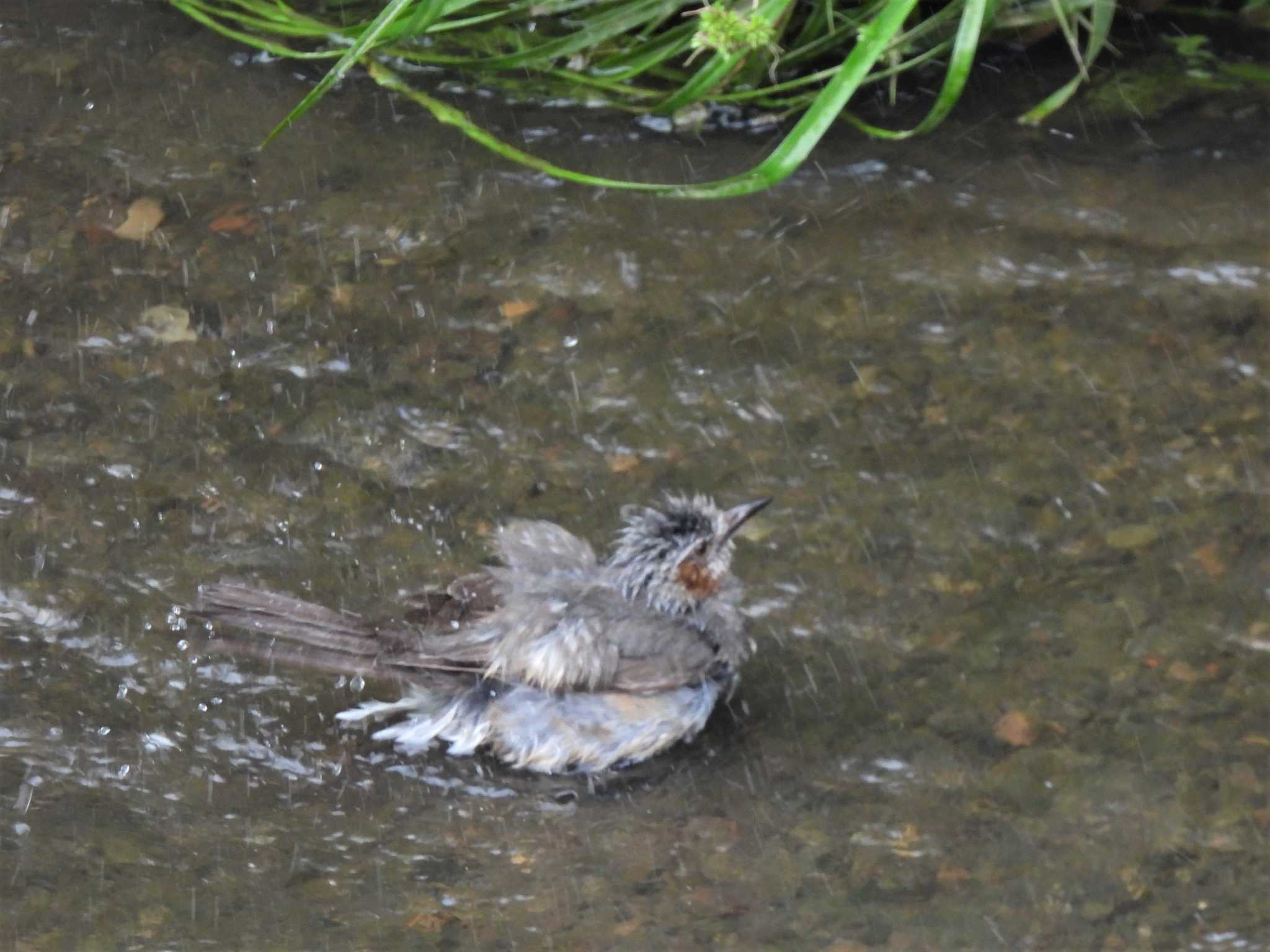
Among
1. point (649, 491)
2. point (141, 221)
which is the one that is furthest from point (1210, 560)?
point (141, 221)

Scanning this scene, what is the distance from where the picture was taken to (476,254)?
251 inches

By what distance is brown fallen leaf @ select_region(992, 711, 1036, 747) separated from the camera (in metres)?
4.40

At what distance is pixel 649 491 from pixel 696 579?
2.28 feet

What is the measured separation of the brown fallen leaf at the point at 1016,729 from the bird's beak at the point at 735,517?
927 mm

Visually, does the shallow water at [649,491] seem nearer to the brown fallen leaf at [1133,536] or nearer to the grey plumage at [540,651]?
the brown fallen leaf at [1133,536]

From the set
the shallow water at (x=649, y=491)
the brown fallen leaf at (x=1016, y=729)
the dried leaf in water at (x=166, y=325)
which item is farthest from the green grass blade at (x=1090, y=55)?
the dried leaf in water at (x=166, y=325)

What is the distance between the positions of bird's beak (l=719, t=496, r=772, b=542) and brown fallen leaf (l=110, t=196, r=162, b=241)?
125 inches

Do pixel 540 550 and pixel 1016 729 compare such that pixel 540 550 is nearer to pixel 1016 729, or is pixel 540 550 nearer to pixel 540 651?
pixel 540 651

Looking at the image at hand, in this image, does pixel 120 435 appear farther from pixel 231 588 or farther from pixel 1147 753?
pixel 1147 753

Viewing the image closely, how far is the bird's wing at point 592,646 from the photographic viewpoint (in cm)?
452

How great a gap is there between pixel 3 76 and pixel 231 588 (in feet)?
14.2

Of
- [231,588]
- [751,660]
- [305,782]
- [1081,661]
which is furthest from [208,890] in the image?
[1081,661]

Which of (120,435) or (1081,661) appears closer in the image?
(1081,661)

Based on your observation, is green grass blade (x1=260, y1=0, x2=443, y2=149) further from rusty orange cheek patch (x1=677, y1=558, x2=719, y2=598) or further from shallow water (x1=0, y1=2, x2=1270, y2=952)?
rusty orange cheek patch (x1=677, y1=558, x2=719, y2=598)
